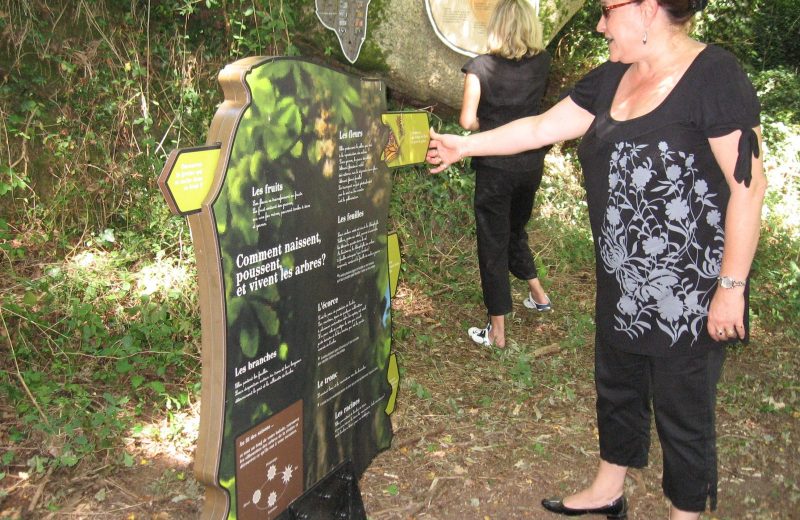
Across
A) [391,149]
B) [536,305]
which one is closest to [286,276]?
[391,149]

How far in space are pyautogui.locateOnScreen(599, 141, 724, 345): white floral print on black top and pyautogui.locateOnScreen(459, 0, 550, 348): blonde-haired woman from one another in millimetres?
1863

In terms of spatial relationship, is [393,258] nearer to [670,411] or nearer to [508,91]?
[670,411]

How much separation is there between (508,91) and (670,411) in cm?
230

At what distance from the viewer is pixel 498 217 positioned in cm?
456

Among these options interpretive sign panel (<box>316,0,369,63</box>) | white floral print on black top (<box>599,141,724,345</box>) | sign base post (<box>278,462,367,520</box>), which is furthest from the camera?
interpretive sign panel (<box>316,0,369,63</box>)

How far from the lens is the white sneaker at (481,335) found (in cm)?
499

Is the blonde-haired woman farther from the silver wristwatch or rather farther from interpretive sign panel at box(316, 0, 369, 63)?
the silver wristwatch

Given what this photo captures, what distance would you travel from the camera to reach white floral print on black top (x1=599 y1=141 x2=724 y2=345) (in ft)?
7.88

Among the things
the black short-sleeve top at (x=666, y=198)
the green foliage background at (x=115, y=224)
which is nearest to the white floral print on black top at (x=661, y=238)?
the black short-sleeve top at (x=666, y=198)

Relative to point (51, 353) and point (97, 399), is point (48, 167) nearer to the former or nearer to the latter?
point (51, 353)

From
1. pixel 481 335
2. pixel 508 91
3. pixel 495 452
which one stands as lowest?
pixel 495 452

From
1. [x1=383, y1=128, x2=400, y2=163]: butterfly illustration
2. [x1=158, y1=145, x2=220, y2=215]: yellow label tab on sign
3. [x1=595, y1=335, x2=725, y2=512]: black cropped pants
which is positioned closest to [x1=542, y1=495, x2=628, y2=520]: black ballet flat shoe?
[x1=595, y1=335, x2=725, y2=512]: black cropped pants

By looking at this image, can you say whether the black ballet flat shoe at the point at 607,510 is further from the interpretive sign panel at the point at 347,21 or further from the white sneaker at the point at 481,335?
the interpretive sign panel at the point at 347,21

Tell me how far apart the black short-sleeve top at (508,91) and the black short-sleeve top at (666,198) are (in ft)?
5.15
